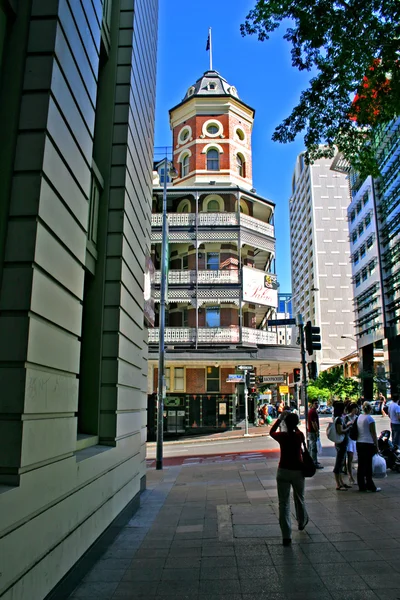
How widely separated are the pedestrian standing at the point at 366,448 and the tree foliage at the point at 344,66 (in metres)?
Answer: 5.40

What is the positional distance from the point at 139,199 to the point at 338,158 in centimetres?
4521

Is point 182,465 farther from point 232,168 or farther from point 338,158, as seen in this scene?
point 338,158

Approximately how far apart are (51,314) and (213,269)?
Answer: 2688 centimetres

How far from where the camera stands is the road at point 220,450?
58.5 feet

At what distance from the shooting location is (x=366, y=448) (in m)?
9.30

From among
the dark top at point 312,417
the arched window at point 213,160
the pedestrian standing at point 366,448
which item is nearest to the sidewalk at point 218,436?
the dark top at point 312,417

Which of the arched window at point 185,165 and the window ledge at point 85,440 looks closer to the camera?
the window ledge at point 85,440

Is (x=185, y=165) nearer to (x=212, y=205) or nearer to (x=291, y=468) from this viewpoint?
(x=212, y=205)

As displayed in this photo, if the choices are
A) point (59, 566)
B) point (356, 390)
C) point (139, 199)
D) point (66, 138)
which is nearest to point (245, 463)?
point (139, 199)

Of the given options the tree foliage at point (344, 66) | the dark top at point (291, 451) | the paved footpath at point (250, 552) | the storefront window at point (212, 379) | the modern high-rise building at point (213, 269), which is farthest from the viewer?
the storefront window at point (212, 379)

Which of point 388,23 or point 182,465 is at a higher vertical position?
point 388,23

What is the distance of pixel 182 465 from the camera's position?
16.1m

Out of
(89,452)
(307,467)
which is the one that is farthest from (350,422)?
(89,452)

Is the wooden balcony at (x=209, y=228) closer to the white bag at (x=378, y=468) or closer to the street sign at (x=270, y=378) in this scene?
the street sign at (x=270, y=378)
